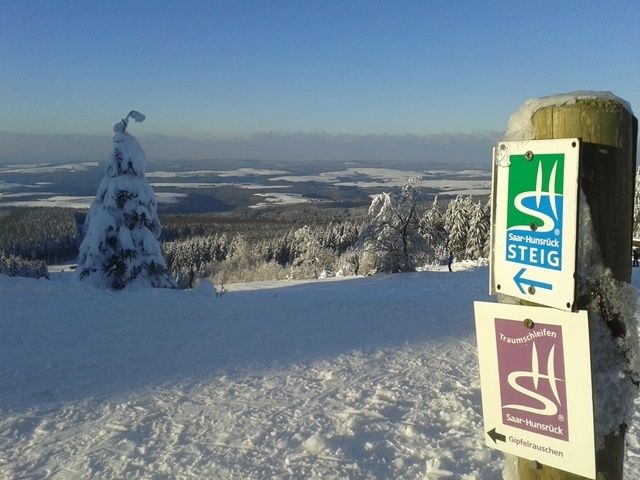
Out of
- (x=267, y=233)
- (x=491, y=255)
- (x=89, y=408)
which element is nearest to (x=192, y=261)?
(x=267, y=233)

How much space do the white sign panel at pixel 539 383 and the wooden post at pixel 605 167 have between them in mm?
74

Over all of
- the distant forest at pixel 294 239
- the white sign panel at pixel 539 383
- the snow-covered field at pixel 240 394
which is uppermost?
the white sign panel at pixel 539 383

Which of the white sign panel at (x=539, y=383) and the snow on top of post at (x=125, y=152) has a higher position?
the snow on top of post at (x=125, y=152)

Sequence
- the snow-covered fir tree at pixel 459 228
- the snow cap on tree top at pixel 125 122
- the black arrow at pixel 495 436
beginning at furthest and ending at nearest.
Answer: the snow-covered fir tree at pixel 459 228, the snow cap on tree top at pixel 125 122, the black arrow at pixel 495 436

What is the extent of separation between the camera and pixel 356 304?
10.3 metres

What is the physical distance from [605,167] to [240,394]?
184 inches

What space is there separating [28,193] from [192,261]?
A: 67.4 metres

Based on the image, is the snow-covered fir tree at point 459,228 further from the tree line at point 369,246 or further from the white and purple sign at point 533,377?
the white and purple sign at point 533,377

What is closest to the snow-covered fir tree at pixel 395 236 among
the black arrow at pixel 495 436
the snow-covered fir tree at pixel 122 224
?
the snow-covered fir tree at pixel 122 224

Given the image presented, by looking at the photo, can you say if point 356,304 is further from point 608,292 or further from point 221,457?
point 608,292

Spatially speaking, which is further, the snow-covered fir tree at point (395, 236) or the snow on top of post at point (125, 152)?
the snow-covered fir tree at point (395, 236)

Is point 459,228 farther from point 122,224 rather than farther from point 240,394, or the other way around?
point 240,394

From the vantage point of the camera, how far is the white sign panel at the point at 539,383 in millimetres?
1456

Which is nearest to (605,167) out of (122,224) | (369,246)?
(122,224)
